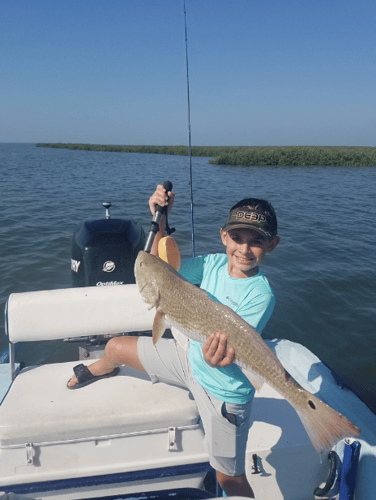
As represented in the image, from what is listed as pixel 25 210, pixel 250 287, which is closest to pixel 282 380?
pixel 250 287

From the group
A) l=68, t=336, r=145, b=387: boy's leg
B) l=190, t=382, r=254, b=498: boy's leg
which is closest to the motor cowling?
l=68, t=336, r=145, b=387: boy's leg

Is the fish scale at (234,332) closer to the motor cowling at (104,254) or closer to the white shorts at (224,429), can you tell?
the white shorts at (224,429)

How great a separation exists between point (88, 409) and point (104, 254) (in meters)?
2.02

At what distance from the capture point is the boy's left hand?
6.40 feet

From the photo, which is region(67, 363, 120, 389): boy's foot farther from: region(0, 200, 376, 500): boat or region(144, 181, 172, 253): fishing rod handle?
region(144, 181, 172, 253): fishing rod handle

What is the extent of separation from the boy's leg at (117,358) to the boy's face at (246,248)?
1.13 m

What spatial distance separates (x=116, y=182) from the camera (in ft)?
75.7

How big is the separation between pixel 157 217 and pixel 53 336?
1425 mm

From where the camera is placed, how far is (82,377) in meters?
2.85

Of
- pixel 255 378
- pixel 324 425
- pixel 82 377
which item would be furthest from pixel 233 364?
pixel 82 377

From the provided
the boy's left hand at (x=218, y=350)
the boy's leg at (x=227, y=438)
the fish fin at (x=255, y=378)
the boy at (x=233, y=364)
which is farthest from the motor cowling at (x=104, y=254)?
the fish fin at (x=255, y=378)

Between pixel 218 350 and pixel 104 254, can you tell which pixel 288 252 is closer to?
pixel 104 254

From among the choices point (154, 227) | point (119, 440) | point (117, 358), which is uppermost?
point (154, 227)

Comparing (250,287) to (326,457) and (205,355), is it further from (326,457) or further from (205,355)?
(326,457)
